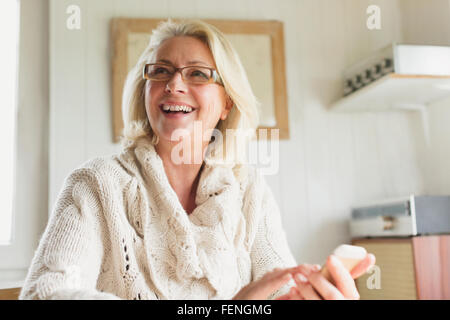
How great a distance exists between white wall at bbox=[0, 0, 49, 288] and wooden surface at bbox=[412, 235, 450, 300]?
112 centimetres

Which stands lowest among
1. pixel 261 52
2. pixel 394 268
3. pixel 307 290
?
pixel 394 268

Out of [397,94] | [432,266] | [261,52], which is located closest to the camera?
[432,266]

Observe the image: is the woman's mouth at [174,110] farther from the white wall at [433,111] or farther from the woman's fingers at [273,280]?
the white wall at [433,111]

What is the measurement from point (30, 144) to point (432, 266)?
4.14 feet

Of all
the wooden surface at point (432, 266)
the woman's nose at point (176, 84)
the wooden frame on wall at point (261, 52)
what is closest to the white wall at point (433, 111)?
the wooden surface at point (432, 266)

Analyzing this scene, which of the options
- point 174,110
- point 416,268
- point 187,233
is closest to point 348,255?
point 187,233

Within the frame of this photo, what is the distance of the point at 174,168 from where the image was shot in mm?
682

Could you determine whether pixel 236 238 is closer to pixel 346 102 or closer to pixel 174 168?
pixel 174 168

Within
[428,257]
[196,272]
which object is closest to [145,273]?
[196,272]

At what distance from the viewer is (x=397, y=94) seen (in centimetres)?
142

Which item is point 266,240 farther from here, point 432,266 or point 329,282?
point 432,266

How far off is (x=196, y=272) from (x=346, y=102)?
108cm

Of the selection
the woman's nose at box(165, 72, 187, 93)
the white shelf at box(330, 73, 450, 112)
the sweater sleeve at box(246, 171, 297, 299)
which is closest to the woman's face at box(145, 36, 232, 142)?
the woman's nose at box(165, 72, 187, 93)
